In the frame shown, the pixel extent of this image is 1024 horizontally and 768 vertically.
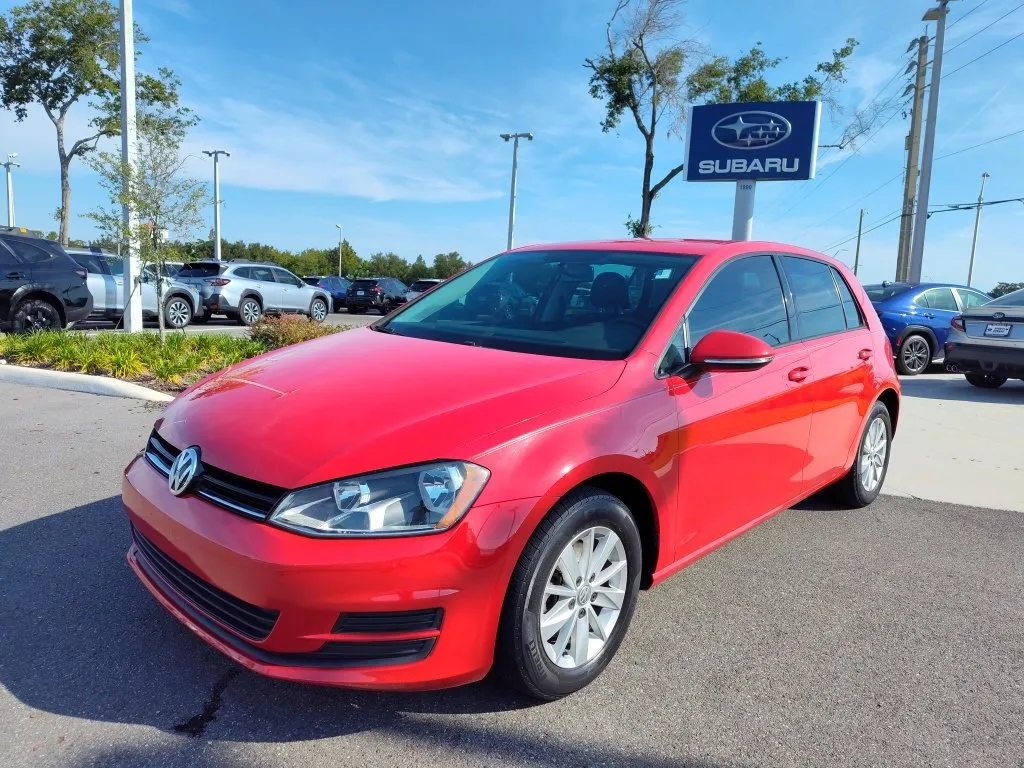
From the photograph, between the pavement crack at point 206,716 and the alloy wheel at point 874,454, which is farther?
the alloy wheel at point 874,454

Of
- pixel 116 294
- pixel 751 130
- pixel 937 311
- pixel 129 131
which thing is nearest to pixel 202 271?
pixel 116 294

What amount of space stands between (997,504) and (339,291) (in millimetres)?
26617

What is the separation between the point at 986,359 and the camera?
29.6 ft

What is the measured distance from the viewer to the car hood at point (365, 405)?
2174 mm

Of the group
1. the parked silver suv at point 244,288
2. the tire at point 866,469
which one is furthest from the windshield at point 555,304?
the parked silver suv at point 244,288

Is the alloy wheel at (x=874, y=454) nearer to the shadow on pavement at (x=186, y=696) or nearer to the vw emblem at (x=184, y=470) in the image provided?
the shadow on pavement at (x=186, y=696)

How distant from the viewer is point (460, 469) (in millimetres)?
2125

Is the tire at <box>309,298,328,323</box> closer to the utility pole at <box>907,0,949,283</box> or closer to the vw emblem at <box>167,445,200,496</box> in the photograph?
the utility pole at <box>907,0,949,283</box>

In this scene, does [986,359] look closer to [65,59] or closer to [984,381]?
[984,381]

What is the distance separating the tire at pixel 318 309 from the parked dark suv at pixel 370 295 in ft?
19.6

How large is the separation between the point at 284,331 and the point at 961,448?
7.58 meters

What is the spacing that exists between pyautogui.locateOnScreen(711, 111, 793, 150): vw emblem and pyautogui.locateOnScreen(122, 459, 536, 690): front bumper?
13.9 meters

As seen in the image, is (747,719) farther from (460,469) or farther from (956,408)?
(956,408)

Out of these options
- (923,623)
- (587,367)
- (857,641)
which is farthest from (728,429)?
(923,623)
